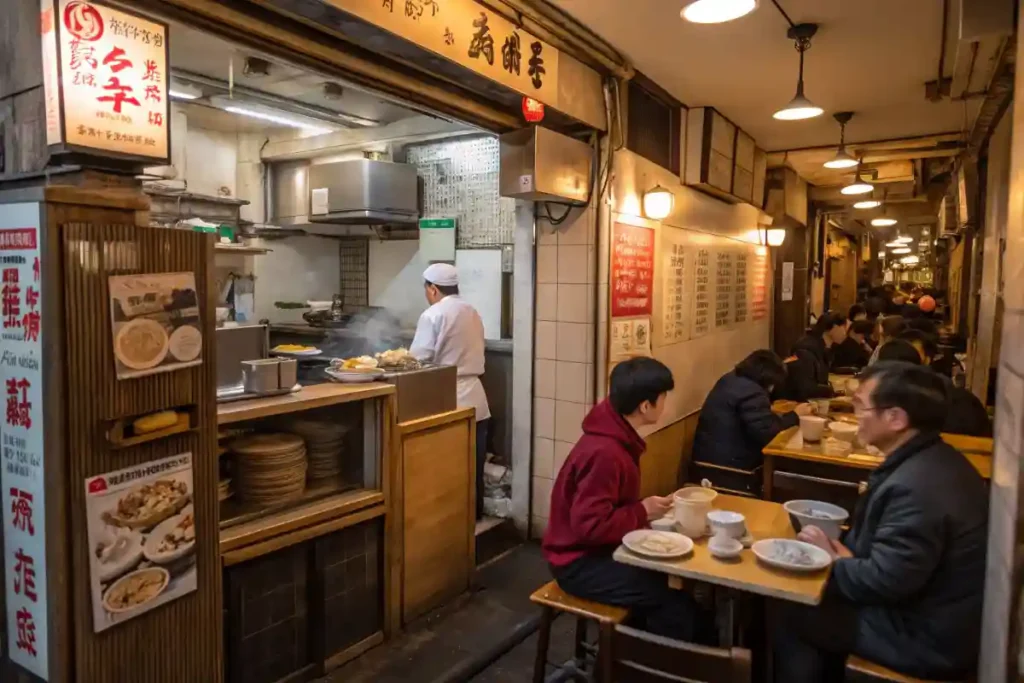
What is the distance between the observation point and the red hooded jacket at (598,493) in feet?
9.00

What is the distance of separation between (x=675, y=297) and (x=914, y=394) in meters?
3.60

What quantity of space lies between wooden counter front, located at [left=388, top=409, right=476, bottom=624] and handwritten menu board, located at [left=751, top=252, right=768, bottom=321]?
222 inches

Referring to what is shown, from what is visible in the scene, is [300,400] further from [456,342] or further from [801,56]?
[801,56]

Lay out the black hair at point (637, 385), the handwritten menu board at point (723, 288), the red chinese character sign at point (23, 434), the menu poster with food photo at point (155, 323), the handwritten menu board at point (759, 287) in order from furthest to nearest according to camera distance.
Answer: the handwritten menu board at point (759, 287) → the handwritten menu board at point (723, 288) → the black hair at point (637, 385) → the menu poster with food photo at point (155, 323) → the red chinese character sign at point (23, 434)

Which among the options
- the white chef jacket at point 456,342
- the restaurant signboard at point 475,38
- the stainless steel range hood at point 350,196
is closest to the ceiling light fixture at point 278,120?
the stainless steel range hood at point 350,196

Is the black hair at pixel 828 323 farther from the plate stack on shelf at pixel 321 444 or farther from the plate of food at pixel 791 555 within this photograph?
the plate stack on shelf at pixel 321 444

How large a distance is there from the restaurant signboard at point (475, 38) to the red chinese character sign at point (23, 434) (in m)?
1.44

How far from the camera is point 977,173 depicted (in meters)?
6.36

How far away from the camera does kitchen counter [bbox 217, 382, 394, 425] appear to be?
2912mm

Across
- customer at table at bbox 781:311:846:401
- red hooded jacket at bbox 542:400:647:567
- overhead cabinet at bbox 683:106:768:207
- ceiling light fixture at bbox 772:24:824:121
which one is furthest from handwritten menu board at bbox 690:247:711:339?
red hooded jacket at bbox 542:400:647:567

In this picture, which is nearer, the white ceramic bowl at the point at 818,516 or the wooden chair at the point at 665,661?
the wooden chair at the point at 665,661

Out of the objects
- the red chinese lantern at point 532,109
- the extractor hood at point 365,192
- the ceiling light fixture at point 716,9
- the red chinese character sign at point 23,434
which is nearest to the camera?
the red chinese character sign at point 23,434

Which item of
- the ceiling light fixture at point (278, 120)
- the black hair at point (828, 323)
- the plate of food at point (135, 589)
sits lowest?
the plate of food at point (135, 589)

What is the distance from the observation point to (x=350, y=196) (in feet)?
22.7
